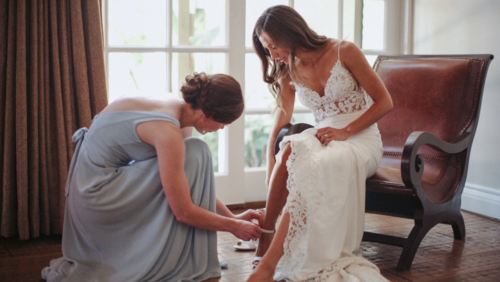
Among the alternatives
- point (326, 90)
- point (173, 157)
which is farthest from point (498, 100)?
point (173, 157)

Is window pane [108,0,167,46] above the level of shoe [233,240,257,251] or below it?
above

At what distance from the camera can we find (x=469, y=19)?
3.20 meters

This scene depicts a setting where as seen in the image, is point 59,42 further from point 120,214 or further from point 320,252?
point 320,252

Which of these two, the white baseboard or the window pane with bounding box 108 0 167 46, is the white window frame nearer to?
the window pane with bounding box 108 0 167 46

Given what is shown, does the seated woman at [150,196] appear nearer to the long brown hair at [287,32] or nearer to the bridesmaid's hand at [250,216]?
the bridesmaid's hand at [250,216]

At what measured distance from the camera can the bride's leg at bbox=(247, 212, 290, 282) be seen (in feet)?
6.13

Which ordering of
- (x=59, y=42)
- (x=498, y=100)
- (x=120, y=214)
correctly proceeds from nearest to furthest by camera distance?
(x=120, y=214), (x=59, y=42), (x=498, y=100)

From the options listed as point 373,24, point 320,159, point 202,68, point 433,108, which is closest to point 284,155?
point 320,159

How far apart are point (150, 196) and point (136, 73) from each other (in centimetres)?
124

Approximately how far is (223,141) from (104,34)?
996mm

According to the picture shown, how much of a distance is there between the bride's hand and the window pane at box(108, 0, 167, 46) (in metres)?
1.30

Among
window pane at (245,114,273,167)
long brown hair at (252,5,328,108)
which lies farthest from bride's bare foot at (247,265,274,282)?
window pane at (245,114,273,167)

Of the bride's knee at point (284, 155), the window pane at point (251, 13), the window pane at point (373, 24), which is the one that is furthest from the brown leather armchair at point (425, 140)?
the window pane at point (251, 13)

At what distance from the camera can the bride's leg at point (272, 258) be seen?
1868 mm
